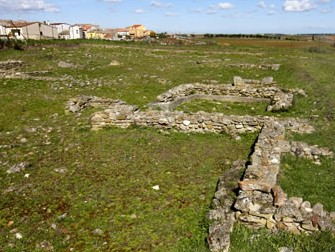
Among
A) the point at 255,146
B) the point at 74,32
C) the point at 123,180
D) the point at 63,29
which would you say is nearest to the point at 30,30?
the point at 74,32

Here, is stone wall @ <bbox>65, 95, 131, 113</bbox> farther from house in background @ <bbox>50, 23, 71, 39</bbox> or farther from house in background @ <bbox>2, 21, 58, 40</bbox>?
house in background @ <bbox>50, 23, 71, 39</bbox>

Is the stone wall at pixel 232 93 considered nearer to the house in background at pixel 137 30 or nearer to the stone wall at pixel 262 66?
the stone wall at pixel 262 66

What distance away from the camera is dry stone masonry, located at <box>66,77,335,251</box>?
648 cm

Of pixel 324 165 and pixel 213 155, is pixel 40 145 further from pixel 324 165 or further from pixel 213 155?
pixel 324 165

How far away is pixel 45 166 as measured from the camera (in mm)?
9922

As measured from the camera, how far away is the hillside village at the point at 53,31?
7737cm

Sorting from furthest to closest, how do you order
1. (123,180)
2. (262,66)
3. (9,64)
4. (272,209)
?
(262,66)
(9,64)
(123,180)
(272,209)

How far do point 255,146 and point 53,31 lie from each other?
304 feet

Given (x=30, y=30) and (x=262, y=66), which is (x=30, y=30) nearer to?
(x=30, y=30)

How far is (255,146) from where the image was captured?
10.1 meters

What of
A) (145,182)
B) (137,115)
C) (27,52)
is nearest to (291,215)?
(145,182)

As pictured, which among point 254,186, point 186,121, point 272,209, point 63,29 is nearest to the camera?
point 272,209

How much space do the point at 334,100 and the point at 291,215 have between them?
1308 cm

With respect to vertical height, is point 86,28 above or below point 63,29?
below
